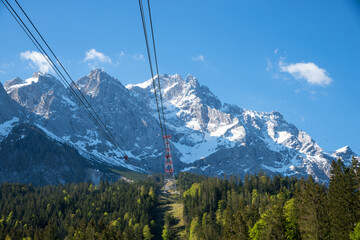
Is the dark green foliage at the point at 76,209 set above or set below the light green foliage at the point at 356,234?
below

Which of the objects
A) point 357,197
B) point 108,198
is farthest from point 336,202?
point 108,198

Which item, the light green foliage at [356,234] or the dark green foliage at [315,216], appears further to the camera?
the dark green foliage at [315,216]

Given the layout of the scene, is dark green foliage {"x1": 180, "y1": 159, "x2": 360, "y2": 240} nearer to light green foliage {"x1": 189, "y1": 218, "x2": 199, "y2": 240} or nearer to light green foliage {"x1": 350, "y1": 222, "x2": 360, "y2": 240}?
light green foliage {"x1": 350, "y1": 222, "x2": 360, "y2": 240}

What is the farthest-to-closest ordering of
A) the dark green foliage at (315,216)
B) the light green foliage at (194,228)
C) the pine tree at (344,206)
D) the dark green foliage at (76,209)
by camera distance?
the dark green foliage at (76,209) < the light green foliage at (194,228) < the dark green foliage at (315,216) < the pine tree at (344,206)

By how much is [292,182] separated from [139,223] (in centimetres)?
8248

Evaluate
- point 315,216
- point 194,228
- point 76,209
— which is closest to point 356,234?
point 315,216

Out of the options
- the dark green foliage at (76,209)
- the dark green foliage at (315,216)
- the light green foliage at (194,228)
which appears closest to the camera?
the dark green foliage at (315,216)

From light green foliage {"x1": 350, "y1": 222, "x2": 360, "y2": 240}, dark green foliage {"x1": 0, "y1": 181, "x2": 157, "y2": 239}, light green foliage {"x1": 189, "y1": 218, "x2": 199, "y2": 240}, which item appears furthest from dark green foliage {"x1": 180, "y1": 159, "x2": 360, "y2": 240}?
dark green foliage {"x1": 0, "y1": 181, "x2": 157, "y2": 239}

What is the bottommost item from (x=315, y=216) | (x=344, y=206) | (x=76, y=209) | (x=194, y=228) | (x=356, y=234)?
(x=76, y=209)

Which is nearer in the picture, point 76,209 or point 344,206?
point 344,206

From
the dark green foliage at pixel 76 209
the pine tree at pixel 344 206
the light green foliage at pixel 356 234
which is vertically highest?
the pine tree at pixel 344 206

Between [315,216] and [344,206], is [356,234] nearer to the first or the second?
[344,206]

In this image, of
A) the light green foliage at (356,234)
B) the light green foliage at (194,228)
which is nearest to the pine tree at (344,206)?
the light green foliage at (356,234)

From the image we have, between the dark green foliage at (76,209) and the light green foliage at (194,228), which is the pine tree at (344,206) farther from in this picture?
the dark green foliage at (76,209)
